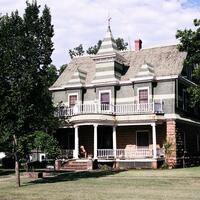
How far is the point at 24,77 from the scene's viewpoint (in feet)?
73.6

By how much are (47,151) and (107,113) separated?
6.23 meters

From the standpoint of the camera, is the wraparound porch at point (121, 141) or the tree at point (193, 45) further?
the wraparound porch at point (121, 141)

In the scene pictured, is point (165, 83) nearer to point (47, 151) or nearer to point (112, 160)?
point (112, 160)

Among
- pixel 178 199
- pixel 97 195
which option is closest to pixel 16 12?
pixel 97 195

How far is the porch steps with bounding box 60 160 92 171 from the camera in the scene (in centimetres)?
3318

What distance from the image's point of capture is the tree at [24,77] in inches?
878

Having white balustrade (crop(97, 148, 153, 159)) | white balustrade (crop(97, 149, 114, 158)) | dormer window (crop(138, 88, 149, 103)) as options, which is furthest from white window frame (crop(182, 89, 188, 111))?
white balustrade (crop(97, 149, 114, 158))

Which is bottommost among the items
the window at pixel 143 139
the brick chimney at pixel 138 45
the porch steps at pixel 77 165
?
the porch steps at pixel 77 165

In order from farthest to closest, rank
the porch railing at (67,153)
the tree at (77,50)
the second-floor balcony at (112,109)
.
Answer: the tree at (77,50) < the porch railing at (67,153) < the second-floor balcony at (112,109)

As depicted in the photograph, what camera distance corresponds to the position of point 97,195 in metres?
17.5

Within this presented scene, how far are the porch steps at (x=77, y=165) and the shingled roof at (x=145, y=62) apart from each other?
864 centimetres

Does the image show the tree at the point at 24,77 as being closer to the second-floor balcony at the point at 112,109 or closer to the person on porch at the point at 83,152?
the second-floor balcony at the point at 112,109

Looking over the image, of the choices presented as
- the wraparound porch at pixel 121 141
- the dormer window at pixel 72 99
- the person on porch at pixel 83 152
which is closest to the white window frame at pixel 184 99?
the wraparound porch at pixel 121 141

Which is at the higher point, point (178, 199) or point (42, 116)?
point (42, 116)
